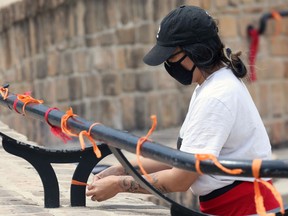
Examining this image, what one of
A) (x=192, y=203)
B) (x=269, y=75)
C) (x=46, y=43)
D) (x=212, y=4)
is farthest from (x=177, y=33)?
(x=269, y=75)

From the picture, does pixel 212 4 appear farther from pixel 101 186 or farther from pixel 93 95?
pixel 101 186

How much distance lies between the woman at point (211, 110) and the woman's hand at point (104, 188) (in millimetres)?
233

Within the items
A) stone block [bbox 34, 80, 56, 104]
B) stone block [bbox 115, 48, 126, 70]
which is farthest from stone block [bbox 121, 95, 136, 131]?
stone block [bbox 34, 80, 56, 104]

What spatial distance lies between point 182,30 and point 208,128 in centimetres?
43

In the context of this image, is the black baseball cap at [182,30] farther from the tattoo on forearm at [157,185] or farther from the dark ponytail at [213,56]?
the tattoo on forearm at [157,185]

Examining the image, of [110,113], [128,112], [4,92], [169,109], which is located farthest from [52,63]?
[4,92]

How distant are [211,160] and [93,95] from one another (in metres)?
8.32

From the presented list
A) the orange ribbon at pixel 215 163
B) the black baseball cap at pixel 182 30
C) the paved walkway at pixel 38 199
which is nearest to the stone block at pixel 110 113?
the paved walkway at pixel 38 199

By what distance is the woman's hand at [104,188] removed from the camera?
538cm

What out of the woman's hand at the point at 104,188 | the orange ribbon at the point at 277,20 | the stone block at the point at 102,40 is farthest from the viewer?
the orange ribbon at the point at 277,20

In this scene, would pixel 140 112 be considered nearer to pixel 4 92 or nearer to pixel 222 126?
pixel 4 92

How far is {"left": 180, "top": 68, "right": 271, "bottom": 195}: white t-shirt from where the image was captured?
15.9 ft

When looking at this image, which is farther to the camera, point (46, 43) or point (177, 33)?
point (46, 43)

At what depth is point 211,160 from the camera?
14.2ft
